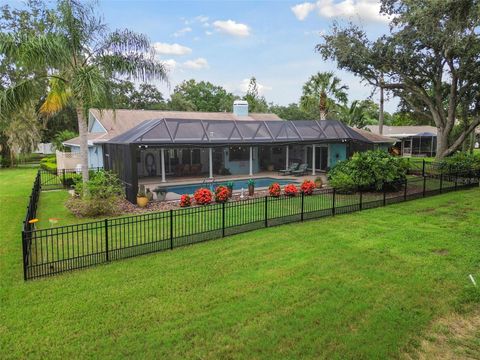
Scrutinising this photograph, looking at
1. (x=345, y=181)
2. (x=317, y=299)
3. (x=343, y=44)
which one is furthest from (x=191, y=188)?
(x=343, y=44)

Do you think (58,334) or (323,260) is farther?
(323,260)

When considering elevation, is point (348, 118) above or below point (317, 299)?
above

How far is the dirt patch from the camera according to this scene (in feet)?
14.3

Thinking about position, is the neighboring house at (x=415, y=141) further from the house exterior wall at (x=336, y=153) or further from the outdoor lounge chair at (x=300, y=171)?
the outdoor lounge chair at (x=300, y=171)

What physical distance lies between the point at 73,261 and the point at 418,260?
7529 millimetres

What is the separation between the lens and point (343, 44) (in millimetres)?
23078

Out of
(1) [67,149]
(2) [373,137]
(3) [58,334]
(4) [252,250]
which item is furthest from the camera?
(1) [67,149]

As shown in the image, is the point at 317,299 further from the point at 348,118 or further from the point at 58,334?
the point at 348,118

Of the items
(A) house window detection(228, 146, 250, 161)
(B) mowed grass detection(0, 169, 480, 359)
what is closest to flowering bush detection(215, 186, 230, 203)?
(B) mowed grass detection(0, 169, 480, 359)

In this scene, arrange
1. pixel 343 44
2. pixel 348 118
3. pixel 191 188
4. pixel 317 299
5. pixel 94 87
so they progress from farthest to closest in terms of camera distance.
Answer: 1. pixel 348 118
2. pixel 343 44
3. pixel 191 188
4. pixel 94 87
5. pixel 317 299

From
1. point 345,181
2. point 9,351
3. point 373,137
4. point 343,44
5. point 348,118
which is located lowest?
point 9,351

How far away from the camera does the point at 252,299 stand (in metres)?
5.77

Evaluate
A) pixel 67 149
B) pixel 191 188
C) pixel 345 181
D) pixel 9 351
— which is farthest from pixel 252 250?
pixel 67 149

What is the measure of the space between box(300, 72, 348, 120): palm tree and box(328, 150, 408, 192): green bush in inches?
534
